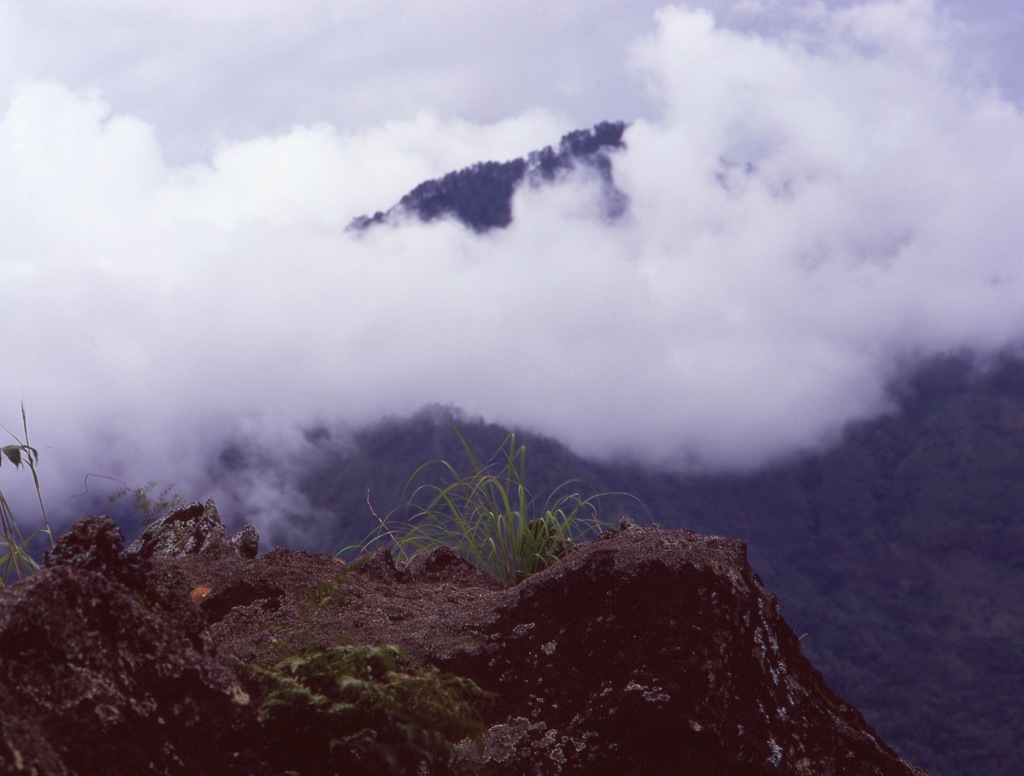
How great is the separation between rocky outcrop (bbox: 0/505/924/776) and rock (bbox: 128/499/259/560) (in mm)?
740

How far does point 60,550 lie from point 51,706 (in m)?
0.66

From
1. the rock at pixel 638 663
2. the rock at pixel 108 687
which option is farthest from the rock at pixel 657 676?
the rock at pixel 108 687

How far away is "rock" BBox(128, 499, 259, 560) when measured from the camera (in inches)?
206

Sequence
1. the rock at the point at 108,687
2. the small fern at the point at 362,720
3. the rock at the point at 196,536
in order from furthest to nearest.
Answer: the rock at the point at 196,536
the small fern at the point at 362,720
the rock at the point at 108,687

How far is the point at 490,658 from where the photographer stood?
337 cm

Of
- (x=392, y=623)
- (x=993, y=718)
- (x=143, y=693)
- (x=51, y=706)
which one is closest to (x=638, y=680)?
(x=392, y=623)

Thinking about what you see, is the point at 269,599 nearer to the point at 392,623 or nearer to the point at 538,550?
the point at 392,623

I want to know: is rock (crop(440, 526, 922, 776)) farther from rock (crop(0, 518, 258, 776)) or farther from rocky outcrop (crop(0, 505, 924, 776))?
rock (crop(0, 518, 258, 776))

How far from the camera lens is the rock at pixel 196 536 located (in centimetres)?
522

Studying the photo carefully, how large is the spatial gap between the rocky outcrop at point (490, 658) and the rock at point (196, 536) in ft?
2.43

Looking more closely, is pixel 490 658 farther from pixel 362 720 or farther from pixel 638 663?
pixel 362 720

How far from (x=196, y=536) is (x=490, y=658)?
103 inches

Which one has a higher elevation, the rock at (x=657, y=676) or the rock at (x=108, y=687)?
the rock at (x=108, y=687)

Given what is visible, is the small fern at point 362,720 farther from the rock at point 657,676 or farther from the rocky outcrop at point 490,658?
the rock at point 657,676
